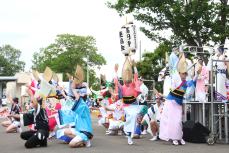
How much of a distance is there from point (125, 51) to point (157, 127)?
2.77 meters

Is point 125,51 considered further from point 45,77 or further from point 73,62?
point 73,62

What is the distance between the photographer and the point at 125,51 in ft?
43.2

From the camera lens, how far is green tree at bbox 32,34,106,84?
7800cm

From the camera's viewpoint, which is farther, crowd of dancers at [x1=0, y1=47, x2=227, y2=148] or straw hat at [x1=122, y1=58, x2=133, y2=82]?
straw hat at [x1=122, y1=58, x2=133, y2=82]

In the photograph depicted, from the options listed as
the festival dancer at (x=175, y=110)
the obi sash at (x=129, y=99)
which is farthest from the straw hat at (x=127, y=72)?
the festival dancer at (x=175, y=110)

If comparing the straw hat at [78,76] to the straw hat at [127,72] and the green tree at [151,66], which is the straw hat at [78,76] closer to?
the straw hat at [127,72]

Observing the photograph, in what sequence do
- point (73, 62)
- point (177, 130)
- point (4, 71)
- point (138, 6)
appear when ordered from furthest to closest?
point (4, 71) < point (73, 62) < point (138, 6) < point (177, 130)

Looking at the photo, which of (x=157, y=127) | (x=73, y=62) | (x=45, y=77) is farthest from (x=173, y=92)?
(x=73, y=62)

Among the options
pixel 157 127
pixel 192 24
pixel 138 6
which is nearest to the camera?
pixel 157 127

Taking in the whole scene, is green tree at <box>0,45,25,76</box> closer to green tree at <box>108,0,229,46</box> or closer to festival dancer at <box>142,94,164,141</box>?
green tree at <box>108,0,229,46</box>

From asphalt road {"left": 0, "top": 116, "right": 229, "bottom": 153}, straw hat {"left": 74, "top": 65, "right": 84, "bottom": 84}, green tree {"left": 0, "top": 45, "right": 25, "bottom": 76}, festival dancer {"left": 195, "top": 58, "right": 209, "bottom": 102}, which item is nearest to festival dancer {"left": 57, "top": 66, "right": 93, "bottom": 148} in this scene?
straw hat {"left": 74, "top": 65, "right": 84, "bottom": 84}

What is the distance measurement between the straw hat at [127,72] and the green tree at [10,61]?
89681mm

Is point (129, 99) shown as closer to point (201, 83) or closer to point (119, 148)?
point (119, 148)

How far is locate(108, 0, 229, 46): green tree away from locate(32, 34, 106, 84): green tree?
176ft
